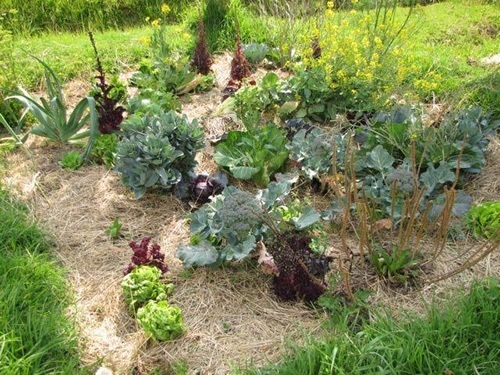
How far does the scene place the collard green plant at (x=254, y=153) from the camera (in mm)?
3412

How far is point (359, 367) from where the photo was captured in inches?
85.0

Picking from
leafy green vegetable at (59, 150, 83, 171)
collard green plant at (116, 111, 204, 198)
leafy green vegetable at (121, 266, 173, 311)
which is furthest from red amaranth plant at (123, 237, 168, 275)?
leafy green vegetable at (59, 150, 83, 171)

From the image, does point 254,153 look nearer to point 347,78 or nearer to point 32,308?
point 347,78

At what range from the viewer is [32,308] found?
2543 mm

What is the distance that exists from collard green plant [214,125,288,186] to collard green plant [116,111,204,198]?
203 millimetres

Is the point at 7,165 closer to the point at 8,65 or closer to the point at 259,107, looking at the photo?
the point at 8,65

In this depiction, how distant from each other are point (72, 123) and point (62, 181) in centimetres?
54

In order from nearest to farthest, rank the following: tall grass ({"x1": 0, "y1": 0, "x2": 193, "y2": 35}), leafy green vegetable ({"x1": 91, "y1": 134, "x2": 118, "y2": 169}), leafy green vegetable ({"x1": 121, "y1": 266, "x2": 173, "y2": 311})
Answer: leafy green vegetable ({"x1": 121, "y1": 266, "x2": 173, "y2": 311}), leafy green vegetable ({"x1": 91, "y1": 134, "x2": 118, "y2": 169}), tall grass ({"x1": 0, "y1": 0, "x2": 193, "y2": 35})

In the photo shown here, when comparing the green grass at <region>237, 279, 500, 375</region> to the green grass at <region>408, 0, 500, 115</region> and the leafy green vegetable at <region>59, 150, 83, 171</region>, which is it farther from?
the leafy green vegetable at <region>59, 150, 83, 171</region>

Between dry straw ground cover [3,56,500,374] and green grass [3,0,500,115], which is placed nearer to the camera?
dry straw ground cover [3,56,500,374]

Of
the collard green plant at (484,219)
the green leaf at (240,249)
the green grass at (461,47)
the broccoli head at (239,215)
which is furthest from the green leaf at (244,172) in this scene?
the green grass at (461,47)

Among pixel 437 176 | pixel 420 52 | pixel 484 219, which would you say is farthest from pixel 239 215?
pixel 420 52

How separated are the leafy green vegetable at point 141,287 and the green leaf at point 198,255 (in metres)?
0.18

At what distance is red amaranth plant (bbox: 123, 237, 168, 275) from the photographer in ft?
Answer: 9.22
